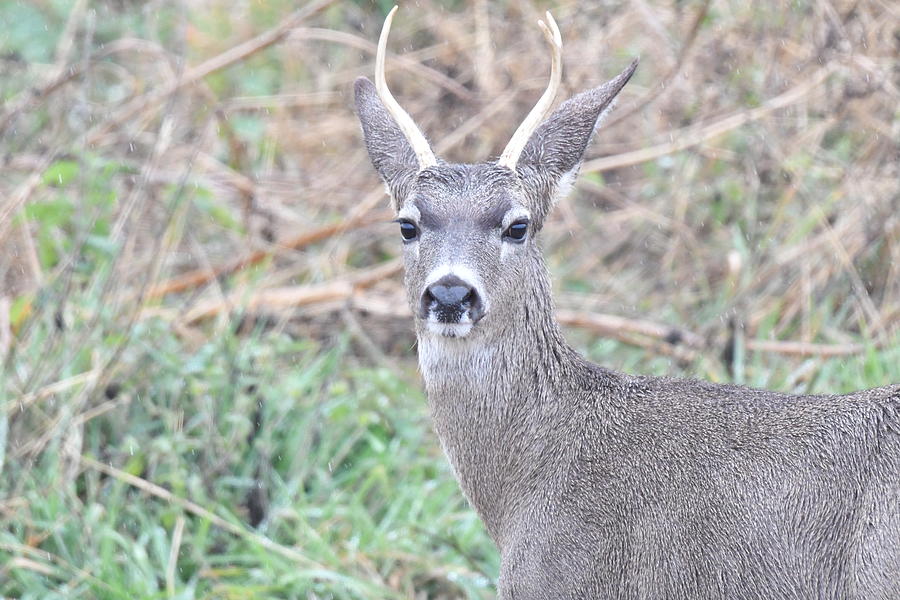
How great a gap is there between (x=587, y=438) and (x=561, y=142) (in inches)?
41.7

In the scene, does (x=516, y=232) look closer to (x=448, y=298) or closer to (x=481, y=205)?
(x=481, y=205)

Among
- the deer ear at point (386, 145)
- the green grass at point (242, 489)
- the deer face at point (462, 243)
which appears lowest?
the green grass at point (242, 489)

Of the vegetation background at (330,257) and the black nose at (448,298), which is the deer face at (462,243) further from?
the vegetation background at (330,257)

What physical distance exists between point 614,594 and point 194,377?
3018 mm

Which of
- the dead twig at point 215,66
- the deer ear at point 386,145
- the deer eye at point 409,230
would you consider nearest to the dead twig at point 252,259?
the dead twig at point 215,66

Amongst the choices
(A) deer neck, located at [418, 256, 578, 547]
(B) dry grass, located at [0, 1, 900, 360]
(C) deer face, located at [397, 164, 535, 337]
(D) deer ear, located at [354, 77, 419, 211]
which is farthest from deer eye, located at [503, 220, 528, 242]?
(B) dry grass, located at [0, 1, 900, 360]

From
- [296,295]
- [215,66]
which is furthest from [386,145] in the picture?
[215,66]

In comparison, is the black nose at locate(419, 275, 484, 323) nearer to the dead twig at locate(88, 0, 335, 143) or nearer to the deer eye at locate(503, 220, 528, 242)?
the deer eye at locate(503, 220, 528, 242)

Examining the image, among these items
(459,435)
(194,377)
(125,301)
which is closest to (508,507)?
(459,435)

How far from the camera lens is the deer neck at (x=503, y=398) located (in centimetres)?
470

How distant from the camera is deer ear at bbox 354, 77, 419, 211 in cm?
496

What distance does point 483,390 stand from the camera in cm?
475

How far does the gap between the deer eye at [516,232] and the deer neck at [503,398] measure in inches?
5.3

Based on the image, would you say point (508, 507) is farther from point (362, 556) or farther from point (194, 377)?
point (194, 377)
